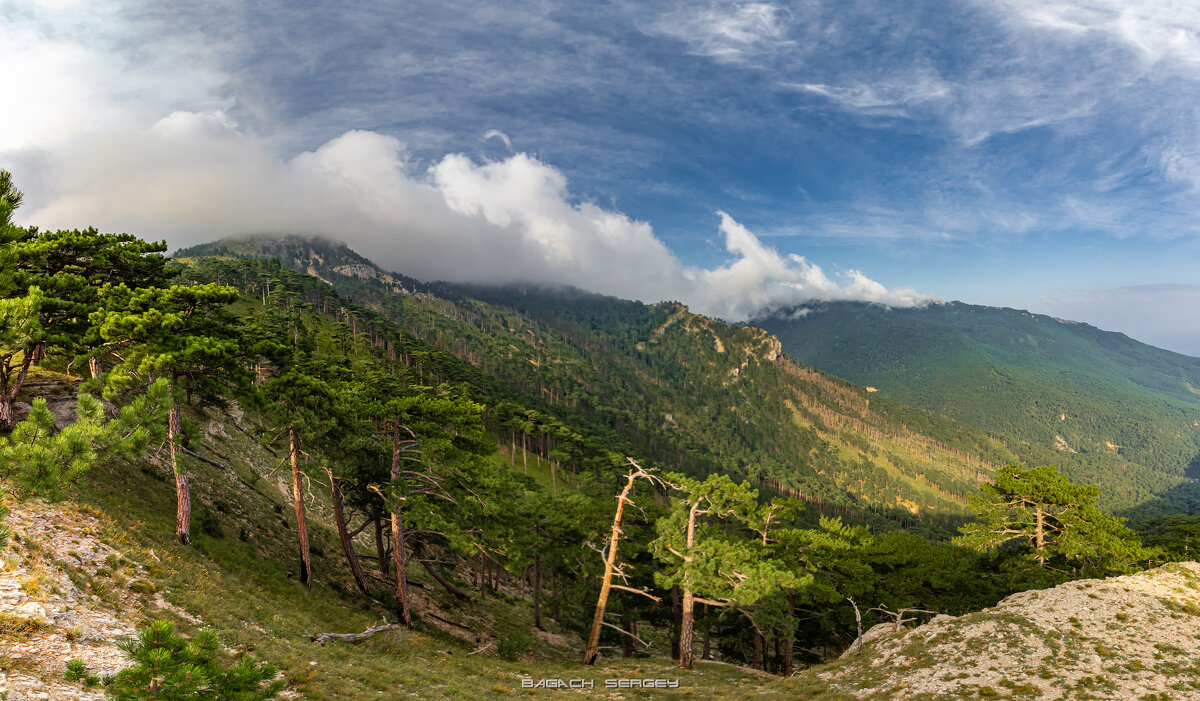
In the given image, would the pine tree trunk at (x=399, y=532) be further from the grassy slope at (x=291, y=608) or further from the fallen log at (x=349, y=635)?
the fallen log at (x=349, y=635)

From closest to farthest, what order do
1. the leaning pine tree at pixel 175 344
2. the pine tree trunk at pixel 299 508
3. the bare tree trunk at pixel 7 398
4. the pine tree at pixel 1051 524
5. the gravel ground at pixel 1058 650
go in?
the gravel ground at pixel 1058 650 < the leaning pine tree at pixel 175 344 < the bare tree trunk at pixel 7 398 < the pine tree trunk at pixel 299 508 < the pine tree at pixel 1051 524

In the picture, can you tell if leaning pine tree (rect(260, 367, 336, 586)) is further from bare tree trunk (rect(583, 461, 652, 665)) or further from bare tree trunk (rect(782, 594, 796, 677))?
bare tree trunk (rect(782, 594, 796, 677))

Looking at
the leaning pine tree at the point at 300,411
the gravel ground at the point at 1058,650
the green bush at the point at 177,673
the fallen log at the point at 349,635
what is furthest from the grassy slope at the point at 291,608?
the green bush at the point at 177,673

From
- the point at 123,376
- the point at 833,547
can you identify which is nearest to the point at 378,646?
the point at 123,376

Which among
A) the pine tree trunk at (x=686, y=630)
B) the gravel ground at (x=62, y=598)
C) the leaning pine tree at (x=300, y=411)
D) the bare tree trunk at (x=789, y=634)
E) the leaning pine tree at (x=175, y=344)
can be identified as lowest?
the bare tree trunk at (x=789, y=634)

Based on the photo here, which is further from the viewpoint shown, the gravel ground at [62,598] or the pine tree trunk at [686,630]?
the pine tree trunk at [686,630]

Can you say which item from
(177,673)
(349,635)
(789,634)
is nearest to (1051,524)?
(789,634)

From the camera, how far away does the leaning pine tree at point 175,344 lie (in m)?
17.6

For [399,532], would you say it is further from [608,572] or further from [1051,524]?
[1051,524]

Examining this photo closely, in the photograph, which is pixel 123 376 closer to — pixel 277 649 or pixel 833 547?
pixel 277 649

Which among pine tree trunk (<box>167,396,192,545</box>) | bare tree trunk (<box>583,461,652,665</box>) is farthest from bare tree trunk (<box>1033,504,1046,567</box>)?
pine tree trunk (<box>167,396,192,545</box>)

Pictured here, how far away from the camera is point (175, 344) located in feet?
61.2

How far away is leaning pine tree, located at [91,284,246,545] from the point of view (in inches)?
692

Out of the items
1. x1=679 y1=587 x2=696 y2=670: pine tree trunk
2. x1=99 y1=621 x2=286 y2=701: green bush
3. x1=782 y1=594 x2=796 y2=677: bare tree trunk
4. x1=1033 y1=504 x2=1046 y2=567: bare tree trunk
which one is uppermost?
x1=99 y1=621 x2=286 y2=701: green bush
